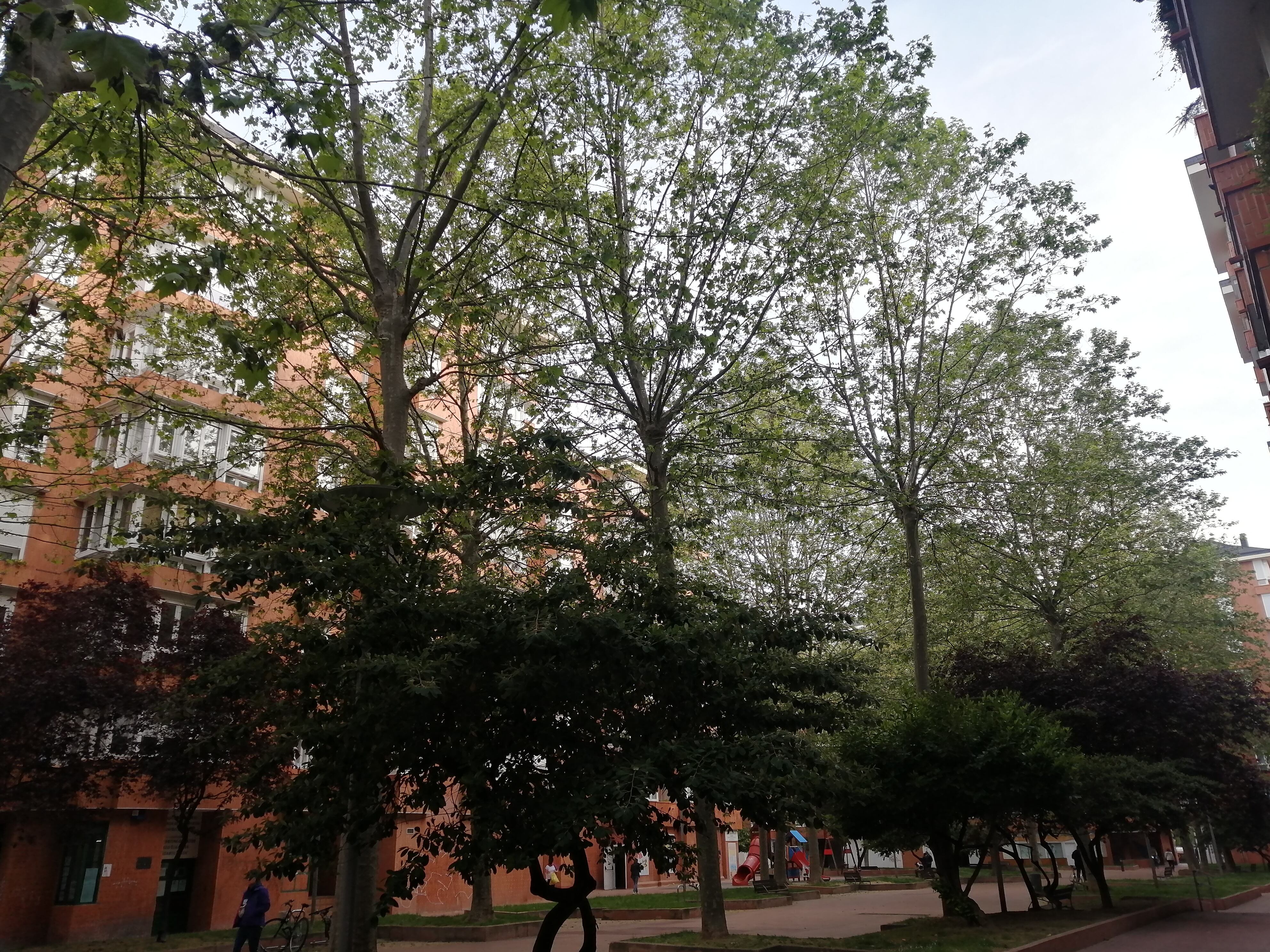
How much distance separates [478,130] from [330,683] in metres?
9.19

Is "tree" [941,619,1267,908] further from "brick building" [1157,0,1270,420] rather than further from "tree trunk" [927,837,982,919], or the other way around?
"brick building" [1157,0,1270,420]

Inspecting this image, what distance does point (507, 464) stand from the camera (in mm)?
9273

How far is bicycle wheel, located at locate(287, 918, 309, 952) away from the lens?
1433 centimetres

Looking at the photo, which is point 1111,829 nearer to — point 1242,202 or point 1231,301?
point 1242,202

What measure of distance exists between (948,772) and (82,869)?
53.4ft

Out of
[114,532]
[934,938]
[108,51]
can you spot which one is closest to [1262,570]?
[934,938]

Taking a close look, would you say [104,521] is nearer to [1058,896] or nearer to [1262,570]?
[1058,896]

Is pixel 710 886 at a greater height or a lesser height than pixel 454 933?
greater

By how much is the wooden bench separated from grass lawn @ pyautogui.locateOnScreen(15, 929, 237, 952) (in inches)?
612

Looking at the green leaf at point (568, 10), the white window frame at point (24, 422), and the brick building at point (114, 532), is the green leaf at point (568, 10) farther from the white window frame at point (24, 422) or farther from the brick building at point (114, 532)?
the brick building at point (114, 532)

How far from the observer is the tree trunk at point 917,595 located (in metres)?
17.4

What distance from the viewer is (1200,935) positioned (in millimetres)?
15078

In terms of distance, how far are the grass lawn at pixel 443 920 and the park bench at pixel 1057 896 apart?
411 inches

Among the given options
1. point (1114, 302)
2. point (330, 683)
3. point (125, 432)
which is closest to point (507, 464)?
point (330, 683)
